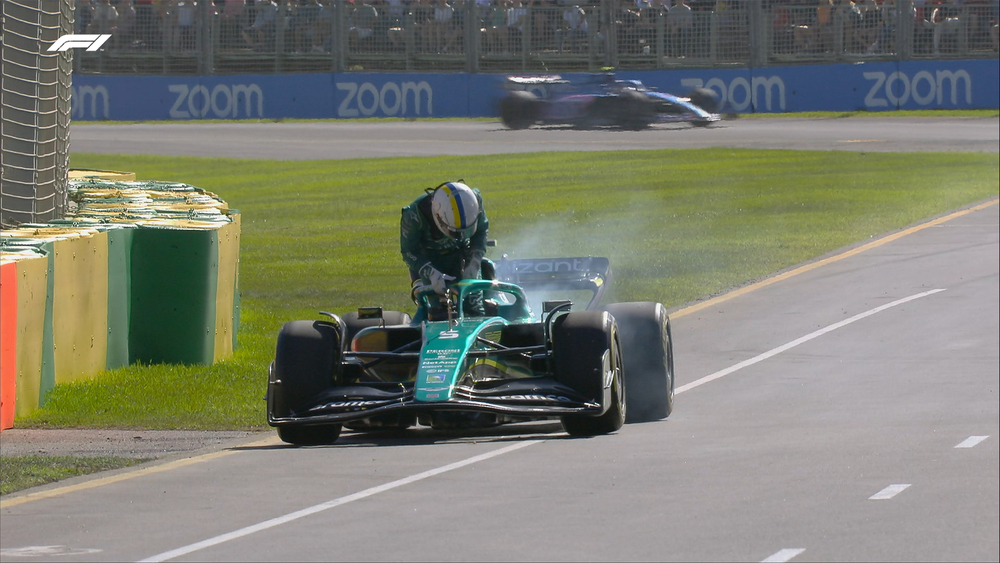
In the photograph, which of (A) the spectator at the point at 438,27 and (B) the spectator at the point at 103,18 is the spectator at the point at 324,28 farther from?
(B) the spectator at the point at 103,18

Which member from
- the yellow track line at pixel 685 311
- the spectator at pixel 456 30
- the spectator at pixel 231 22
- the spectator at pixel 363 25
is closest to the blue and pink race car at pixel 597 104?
the spectator at pixel 456 30

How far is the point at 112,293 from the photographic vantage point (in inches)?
706

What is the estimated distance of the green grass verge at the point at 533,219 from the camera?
18.5m

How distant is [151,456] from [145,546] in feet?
254

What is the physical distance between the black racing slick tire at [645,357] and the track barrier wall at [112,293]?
5.93 m

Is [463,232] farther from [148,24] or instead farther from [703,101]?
[148,24]

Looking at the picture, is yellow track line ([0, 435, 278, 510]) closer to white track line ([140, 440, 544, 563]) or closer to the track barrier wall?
the track barrier wall

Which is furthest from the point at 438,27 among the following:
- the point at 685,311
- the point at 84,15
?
the point at 685,311

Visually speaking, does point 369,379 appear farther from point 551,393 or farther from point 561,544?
point 561,544

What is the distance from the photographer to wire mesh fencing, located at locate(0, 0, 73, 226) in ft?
54.9

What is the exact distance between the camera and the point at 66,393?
17.4m

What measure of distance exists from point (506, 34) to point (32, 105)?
16.9 feet

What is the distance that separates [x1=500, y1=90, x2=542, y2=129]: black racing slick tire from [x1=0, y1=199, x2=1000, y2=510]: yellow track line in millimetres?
4035

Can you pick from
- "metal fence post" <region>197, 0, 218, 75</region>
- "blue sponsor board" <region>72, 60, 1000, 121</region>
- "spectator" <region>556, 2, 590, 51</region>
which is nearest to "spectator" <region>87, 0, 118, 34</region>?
"metal fence post" <region>197, 0, 218, 75</region>
